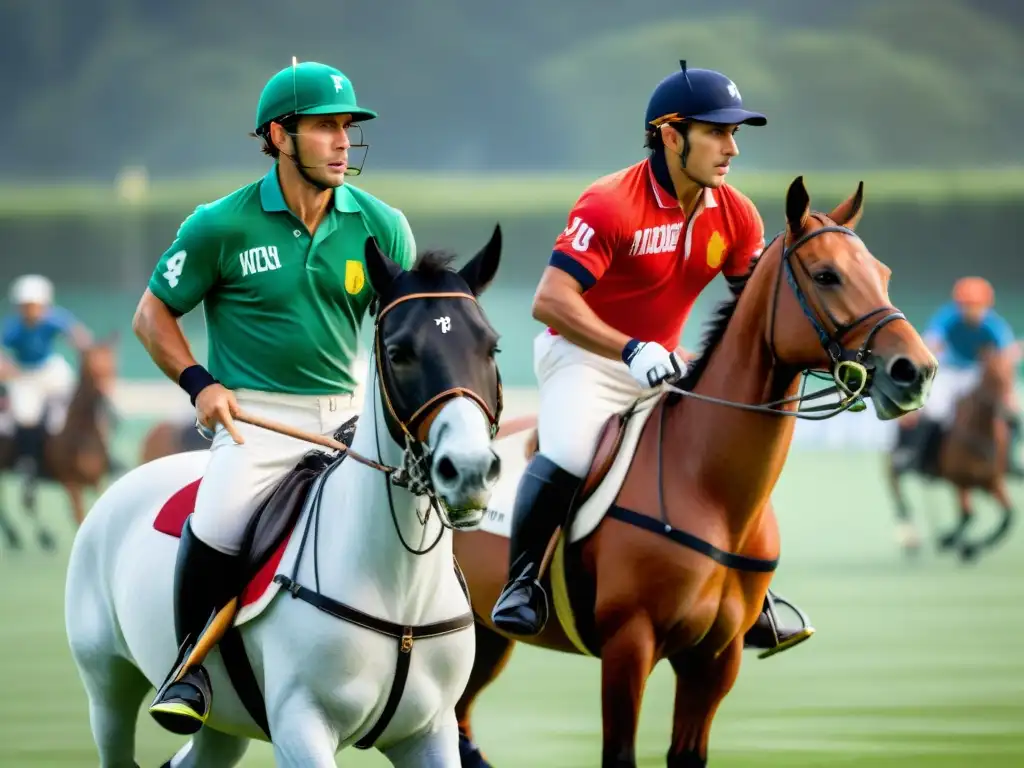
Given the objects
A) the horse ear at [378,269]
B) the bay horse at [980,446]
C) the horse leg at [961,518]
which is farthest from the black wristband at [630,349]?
the horse leg at [961,518]

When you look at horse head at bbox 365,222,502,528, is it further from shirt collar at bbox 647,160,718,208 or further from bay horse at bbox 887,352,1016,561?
bay horse at bbox 887,352,1016,561

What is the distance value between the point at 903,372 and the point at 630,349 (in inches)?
32.3

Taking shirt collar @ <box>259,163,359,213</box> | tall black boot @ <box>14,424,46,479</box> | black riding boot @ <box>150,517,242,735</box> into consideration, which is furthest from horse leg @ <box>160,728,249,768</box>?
tall black boot @ <box>14,424,46,479</box>

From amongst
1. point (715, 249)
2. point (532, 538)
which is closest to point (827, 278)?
point (715, 249)

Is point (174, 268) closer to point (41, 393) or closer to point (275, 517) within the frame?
point (275, 517)

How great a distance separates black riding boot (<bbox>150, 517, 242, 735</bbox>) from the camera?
4125mm

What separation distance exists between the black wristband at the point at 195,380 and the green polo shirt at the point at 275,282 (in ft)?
0.65

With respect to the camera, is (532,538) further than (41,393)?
No

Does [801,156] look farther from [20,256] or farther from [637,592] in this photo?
[637,592]

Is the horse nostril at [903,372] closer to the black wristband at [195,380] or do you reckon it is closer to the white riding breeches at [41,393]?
the black wristband at [195,380]

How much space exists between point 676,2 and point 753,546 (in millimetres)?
27494

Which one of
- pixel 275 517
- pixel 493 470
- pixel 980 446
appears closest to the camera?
pixel 493 470

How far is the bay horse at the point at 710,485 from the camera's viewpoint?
4797mm

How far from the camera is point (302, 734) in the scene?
3.85 m
